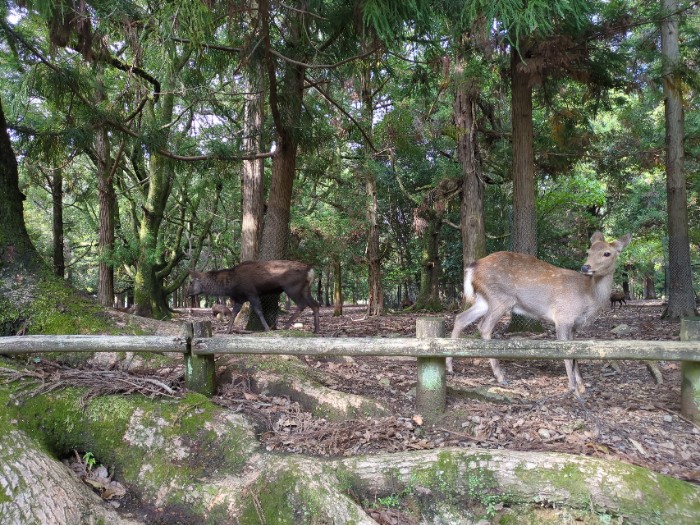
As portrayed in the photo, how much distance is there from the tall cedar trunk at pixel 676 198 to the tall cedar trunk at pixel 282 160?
301 inches

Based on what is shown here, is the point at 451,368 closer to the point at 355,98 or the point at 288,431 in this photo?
the point at 288,431

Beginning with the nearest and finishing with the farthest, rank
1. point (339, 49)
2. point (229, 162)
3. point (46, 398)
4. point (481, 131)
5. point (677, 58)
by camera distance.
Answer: point (46, 398)
point (339, 49)
point (229, 162)
point (677, 58)
point (481, 131)

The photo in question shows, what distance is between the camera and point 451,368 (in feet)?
17.9

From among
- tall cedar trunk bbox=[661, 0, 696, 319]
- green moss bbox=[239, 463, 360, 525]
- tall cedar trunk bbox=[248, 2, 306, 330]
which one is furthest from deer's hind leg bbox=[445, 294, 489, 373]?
tall cedar trunk bbox=[661, 0, 696, 319]

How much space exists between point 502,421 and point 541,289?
7.11 feet

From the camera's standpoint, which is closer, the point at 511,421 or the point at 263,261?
the point at 511,421

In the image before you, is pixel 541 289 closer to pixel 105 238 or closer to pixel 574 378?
pixel 574 378

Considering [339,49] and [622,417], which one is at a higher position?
[339,49]

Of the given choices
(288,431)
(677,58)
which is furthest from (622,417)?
(677,58)

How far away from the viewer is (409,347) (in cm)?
377

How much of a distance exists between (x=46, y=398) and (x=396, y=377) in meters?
3.20

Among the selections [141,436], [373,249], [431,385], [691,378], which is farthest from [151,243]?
[691,378]

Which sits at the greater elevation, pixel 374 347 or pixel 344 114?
pixel 344 114

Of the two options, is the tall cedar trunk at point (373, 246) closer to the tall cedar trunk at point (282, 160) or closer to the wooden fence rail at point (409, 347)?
the tall cedar trunk at point (282, 160)
